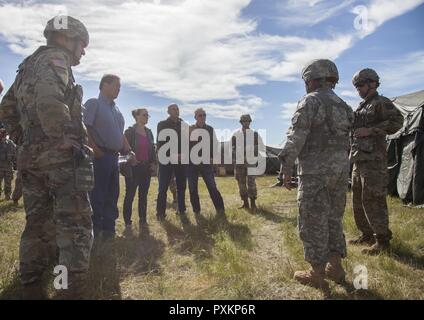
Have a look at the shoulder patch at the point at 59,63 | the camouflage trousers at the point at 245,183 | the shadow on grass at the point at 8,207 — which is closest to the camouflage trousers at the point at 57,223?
the shoulder patch at the point at 59,63

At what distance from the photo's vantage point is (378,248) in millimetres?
4746

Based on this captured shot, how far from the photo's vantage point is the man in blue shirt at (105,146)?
16.9ft

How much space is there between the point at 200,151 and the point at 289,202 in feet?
13.4

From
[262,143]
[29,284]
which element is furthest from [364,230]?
[29,284]

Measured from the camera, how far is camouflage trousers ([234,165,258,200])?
27.6 feet

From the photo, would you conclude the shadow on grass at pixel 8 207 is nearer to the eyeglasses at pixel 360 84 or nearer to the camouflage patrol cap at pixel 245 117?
the camouflage patrol cap at pixel 245 117

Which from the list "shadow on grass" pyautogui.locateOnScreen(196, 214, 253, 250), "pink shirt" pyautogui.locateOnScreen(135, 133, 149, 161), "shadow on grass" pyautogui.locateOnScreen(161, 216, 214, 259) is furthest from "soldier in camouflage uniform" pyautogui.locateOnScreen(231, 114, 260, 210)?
"pink shirt" pyautogui.locateOnScreen(135, 133, 149, 161)

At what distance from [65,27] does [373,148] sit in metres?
4.18

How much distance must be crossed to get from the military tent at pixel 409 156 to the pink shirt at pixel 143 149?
6.76 m

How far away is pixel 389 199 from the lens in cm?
960

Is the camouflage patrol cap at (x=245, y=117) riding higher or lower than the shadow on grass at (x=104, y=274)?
higher

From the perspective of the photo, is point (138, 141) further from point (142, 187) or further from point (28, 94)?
point (28, 94)

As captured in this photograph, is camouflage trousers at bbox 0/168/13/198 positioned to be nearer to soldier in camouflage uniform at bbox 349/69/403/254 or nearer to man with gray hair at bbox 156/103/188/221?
man with gray hair at bbox 156/103/188/221

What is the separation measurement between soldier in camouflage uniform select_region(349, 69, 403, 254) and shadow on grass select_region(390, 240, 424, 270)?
0.56 ft
